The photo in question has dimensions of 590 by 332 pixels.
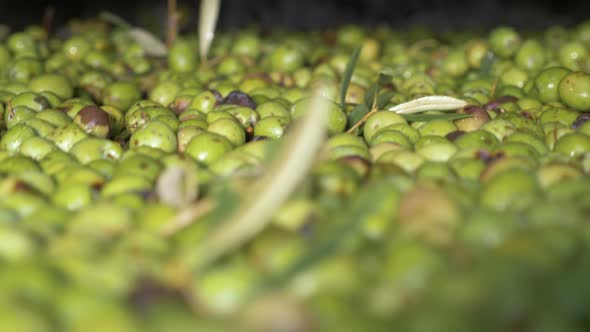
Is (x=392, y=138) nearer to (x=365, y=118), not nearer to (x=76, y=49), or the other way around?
(x=365, y=118)

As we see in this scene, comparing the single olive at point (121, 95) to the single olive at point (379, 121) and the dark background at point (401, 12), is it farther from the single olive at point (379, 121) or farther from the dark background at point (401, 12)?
the dark background at point (401, 12)

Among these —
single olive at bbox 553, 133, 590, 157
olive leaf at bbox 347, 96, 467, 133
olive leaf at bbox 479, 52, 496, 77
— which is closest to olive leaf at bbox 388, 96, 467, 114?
olive leaf at bbox 347, 96, 467, 133

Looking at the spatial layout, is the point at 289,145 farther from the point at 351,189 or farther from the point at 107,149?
the point at 107,149

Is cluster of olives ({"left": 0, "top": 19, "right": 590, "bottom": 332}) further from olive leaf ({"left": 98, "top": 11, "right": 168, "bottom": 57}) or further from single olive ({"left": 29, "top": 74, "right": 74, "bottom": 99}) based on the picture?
olive leaf ({"left": 98, "top": 11, "right": 168, "bottom": 57})

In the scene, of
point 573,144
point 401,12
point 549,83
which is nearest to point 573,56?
point 549,83

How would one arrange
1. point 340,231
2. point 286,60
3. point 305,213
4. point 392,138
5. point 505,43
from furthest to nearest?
point 505,43
point 286,60
point 392,138
point 305,213
point 340,231
